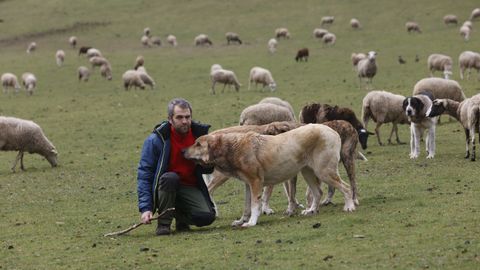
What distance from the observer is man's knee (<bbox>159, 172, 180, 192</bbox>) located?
10695mm

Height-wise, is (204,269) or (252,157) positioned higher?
(252,157)

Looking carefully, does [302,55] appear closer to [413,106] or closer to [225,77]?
[225,77]

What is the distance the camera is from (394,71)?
124ft

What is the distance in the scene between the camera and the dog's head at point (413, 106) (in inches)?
694

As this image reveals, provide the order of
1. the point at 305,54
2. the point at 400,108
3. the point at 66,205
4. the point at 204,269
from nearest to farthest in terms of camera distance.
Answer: the point at 204,269, the point at 66,205, the point at 400,108, the point at 305,54

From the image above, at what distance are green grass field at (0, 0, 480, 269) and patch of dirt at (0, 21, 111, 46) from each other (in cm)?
17

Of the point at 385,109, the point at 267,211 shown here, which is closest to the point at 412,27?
the point at 385,109

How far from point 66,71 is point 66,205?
30921mm

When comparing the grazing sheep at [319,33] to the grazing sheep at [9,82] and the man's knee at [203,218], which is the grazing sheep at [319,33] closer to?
the grazing sheep at [9,82]

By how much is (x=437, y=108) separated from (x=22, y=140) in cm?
991

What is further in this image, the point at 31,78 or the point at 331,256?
the point at 31,78

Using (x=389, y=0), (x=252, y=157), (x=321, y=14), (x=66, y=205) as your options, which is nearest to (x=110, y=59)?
(x=321, y=14)

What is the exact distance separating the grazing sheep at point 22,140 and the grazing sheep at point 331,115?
657 cm

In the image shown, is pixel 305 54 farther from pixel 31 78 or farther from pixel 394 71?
pixel 31 78
